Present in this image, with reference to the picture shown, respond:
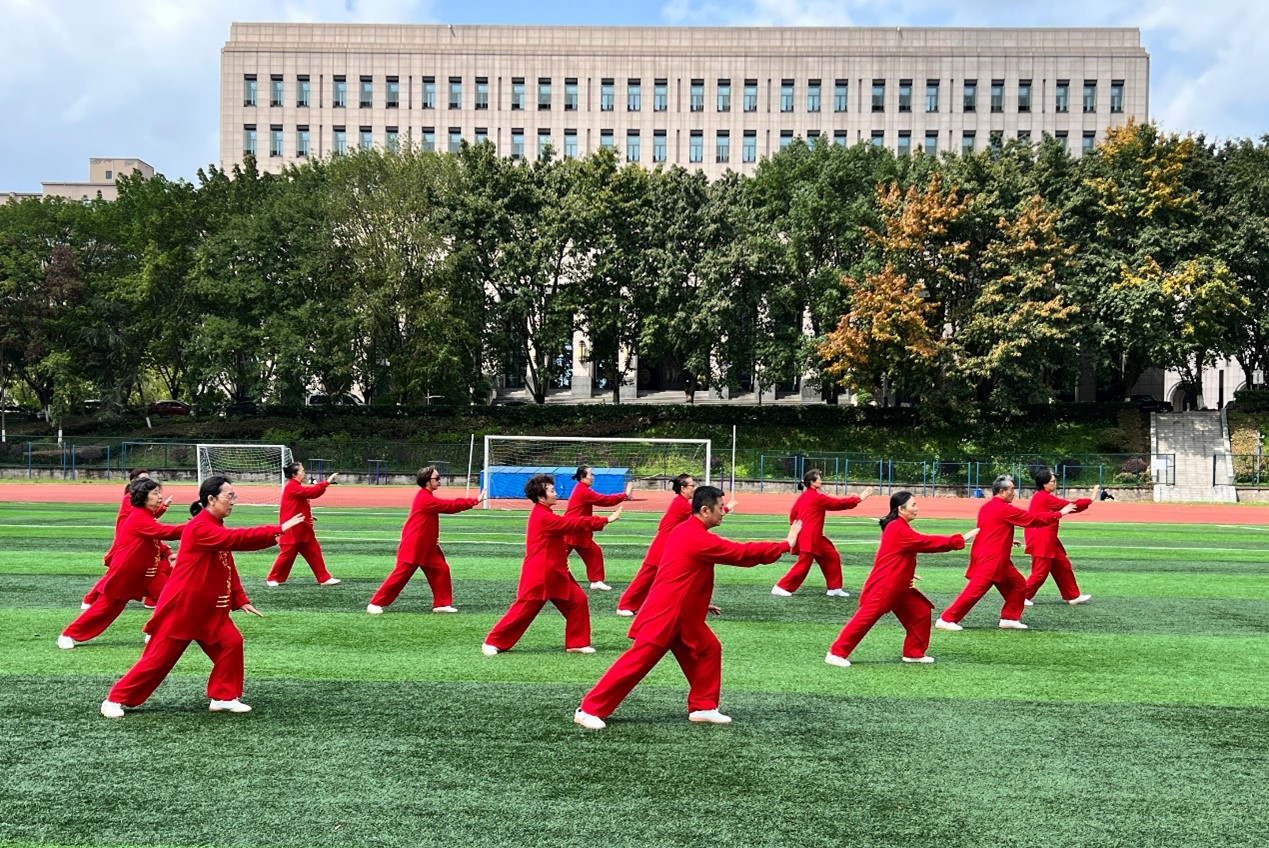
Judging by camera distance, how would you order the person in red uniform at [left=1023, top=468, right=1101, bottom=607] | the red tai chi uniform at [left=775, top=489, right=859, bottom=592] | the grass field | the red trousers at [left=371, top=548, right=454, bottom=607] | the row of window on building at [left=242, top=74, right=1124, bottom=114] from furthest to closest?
the row of window on building at [left=242, top=74, right=1124, bottom=114]
the red tai chi uniform at [left=775, top=489, right=859, bottom=592]
the person in red uniform at [left=1023, top=468, right=1101, bottom=607]
the red trousers at [left=371, top=548, right=454, bottom=607]
the grass field

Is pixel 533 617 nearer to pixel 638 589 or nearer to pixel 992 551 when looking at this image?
pixel 638 589

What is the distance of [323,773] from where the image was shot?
6.80 metres

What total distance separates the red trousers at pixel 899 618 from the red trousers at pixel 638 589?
113 inches

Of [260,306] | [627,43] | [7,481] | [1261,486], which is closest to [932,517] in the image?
[1261,486]

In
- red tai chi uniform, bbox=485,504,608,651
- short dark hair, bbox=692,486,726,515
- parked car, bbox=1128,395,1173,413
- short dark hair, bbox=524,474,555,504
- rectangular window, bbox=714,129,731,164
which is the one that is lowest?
red tai chi uniform, bbox=485,504,608,651

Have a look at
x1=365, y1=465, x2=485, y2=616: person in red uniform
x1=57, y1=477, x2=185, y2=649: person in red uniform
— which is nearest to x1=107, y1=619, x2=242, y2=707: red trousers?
x1=57, y1=477, x2=185, y2=649: person in red uniform

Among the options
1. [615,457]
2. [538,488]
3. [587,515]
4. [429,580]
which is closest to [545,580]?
[538,488]

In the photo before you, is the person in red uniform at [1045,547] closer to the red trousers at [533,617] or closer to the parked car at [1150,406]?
the red trousers at [533,617]

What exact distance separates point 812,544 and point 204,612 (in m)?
8.71

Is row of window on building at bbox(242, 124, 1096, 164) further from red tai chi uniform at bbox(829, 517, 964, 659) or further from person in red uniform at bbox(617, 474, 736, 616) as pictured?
red tai chi uniform at bbox(829, 517, 964, 659)

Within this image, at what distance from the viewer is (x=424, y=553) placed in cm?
1275

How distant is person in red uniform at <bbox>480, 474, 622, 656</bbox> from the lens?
400 inches

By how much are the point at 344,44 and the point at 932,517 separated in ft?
191

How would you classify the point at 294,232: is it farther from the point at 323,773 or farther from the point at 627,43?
the point at 323,773
